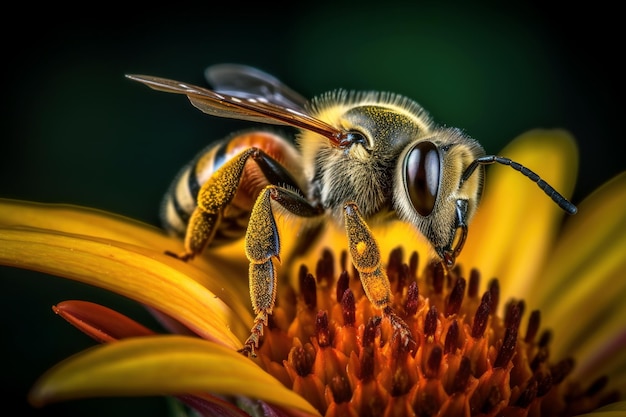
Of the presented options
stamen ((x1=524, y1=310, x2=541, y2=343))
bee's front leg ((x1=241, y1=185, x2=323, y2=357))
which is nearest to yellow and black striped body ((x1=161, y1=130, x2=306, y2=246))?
bee's front leg ((x1=241, y1=185, x2=323, y2=357))

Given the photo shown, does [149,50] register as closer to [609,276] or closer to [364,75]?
[364,75]

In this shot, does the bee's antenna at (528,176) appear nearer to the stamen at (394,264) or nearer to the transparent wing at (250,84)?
the stamen at (394,264)

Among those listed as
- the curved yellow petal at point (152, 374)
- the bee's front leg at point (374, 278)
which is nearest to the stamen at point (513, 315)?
the bee's front leg at point (374, 278)

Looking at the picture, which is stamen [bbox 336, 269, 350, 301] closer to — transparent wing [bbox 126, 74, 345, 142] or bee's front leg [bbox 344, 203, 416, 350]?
bee's front leg [bbox 344, 203, 416, 350]

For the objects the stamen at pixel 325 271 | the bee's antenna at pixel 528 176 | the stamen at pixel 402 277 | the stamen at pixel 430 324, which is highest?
the bee's antenna at pixel 528 176

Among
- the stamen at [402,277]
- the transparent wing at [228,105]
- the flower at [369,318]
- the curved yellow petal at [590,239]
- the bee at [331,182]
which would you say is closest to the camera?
the flower at [369,318]

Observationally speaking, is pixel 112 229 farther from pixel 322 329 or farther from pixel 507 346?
pixel 507 346
